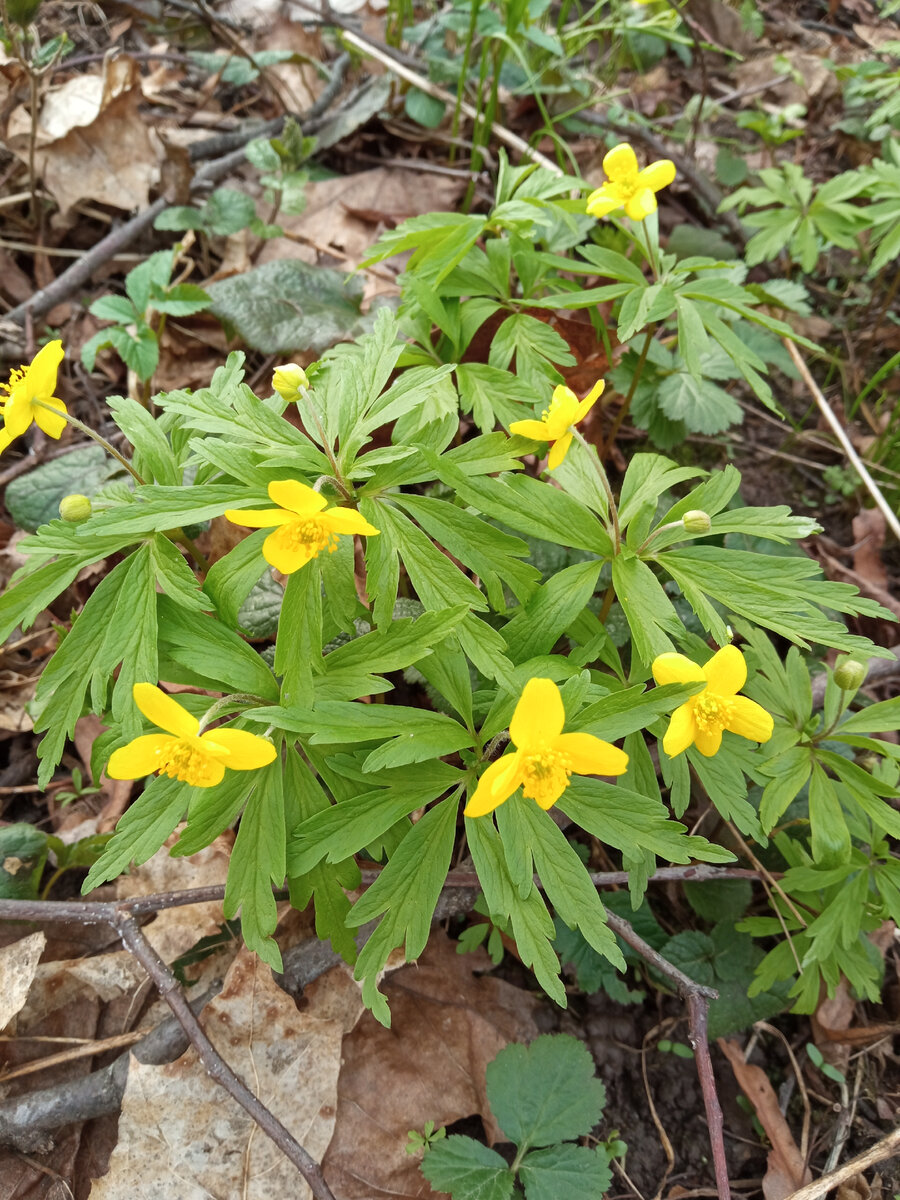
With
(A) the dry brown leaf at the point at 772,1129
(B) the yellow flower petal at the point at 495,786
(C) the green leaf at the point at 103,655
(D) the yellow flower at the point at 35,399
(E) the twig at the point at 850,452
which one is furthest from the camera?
(E) the twig at the point at 850,452

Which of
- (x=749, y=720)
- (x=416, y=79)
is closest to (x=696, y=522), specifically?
(x=749, y=720)

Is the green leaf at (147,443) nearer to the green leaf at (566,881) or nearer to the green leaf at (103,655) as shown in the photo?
the green leaf at (103,655)

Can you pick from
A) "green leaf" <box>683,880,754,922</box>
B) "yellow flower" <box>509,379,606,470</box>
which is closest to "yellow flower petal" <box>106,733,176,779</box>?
"yellow flower" <box>509,379,606,470</box>

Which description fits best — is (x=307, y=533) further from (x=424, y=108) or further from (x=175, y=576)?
(x=424, y=108)

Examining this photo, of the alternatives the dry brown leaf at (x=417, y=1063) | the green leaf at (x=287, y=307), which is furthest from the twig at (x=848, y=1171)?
the green leaf at (x=287, y=307)

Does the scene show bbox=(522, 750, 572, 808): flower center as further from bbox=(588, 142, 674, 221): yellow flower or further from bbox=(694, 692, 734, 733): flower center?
bbox=(588, 142, 674, 221): yellow flower

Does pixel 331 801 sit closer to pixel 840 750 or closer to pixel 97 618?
pixel 97 618

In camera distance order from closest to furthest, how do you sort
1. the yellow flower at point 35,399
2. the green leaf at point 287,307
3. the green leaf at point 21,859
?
the yellow flower at point 35,399 → the green leaf at point 21,859 → the green leaf at point 287,307
